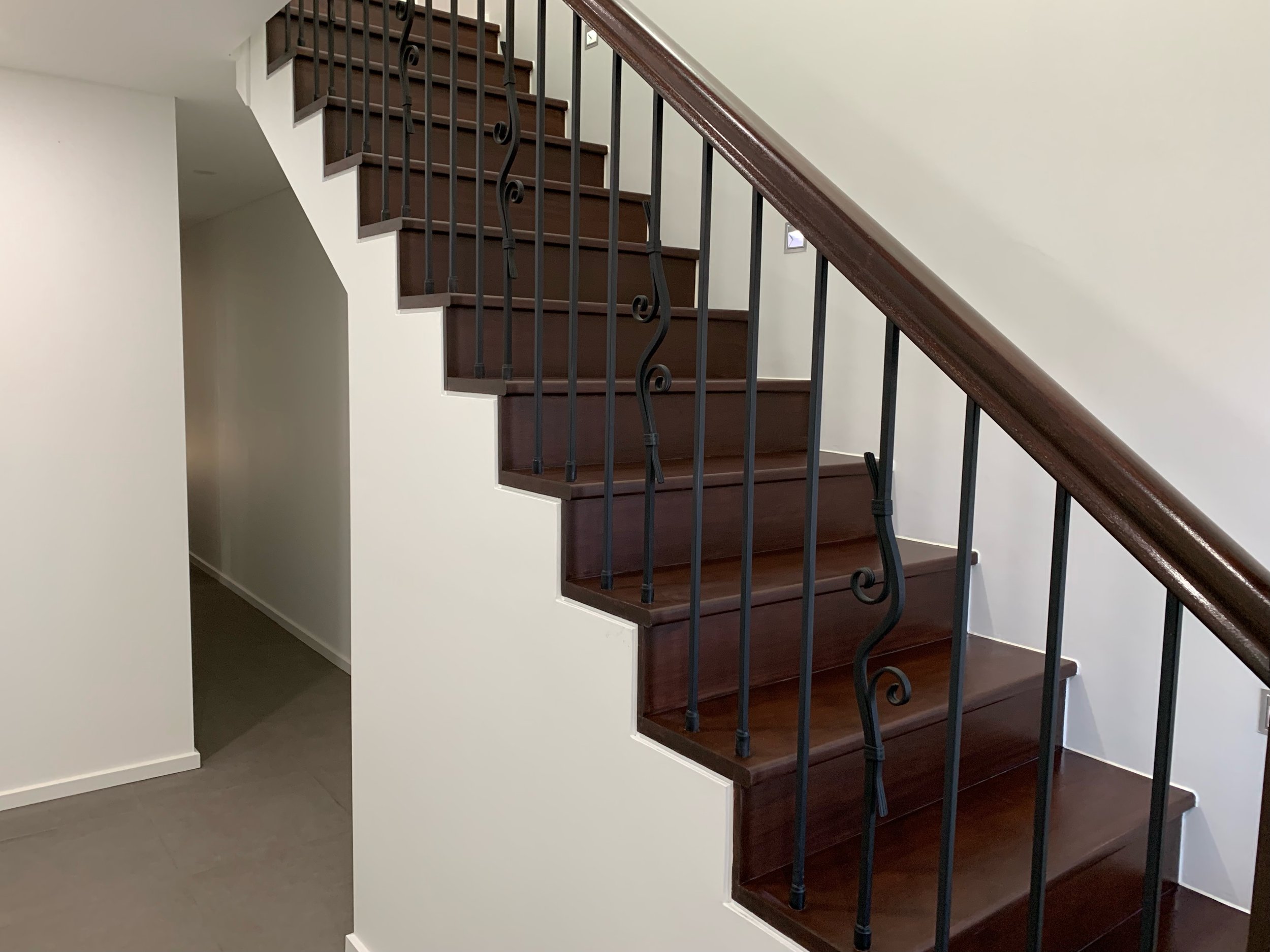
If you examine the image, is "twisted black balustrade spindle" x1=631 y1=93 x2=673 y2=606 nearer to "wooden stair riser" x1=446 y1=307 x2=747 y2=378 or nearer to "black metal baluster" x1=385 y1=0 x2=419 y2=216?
"wooden stair riser" x1=446 y1=307 x2=747 y2=378

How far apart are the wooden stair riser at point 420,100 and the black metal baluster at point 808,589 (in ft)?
4.95

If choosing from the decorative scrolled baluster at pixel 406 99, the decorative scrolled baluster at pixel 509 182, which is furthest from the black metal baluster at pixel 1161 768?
the decorative scrolled baluster at pixel 406 99

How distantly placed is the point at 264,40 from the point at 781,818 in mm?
2672

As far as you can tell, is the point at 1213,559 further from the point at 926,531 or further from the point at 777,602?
the point at 926,531

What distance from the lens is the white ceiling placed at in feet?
8.66

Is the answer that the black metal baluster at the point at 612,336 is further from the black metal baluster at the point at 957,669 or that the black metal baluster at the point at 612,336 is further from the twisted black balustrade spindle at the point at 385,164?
the twisted black balustrade spindle at the point at 385,164

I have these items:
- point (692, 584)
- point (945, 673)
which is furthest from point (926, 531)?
point (692, 584)

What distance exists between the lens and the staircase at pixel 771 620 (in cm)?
139

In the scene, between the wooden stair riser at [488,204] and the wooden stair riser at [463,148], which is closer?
the wooden stair riser at [488,204]

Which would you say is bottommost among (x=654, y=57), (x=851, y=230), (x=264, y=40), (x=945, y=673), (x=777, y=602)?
(x=945, y=673)

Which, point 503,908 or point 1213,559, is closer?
point 1213,559

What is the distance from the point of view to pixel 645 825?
4.96 ft

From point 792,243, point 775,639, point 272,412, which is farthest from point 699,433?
point 272,412

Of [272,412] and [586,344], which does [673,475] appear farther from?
[272,412]
